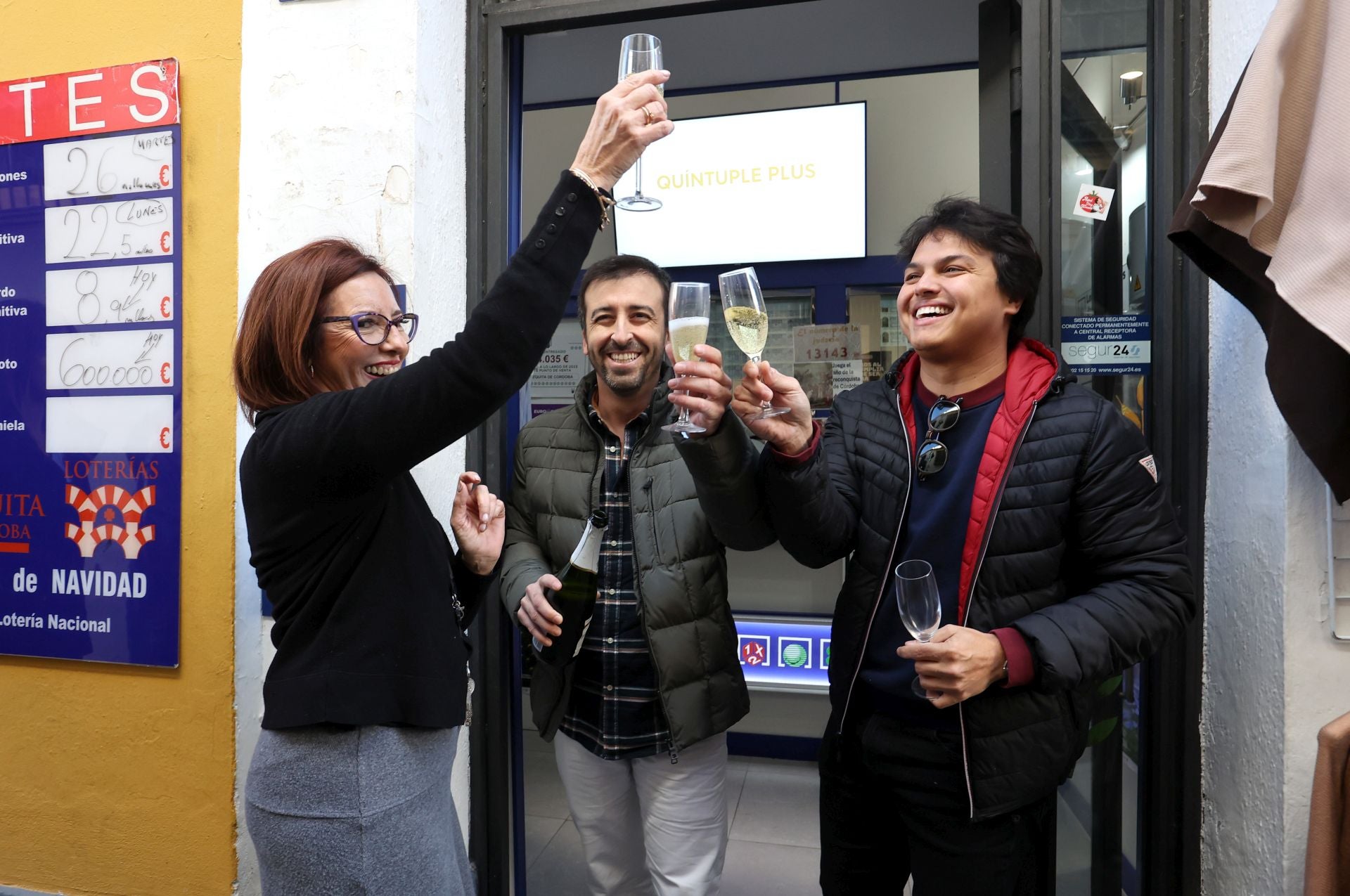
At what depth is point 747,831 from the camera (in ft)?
10.4

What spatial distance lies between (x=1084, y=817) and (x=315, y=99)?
247 cm

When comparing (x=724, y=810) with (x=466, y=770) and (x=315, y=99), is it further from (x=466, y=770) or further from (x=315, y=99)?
(x=315, y=99)

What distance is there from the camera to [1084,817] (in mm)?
1812

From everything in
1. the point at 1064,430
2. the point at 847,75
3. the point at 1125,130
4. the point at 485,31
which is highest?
the point at 847,75

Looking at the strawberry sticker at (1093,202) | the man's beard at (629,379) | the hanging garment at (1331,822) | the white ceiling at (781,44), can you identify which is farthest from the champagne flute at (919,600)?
the white ceiling at (781,44)

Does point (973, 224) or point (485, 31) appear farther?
point (485, 31)

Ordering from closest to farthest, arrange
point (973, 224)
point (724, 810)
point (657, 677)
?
point (973, 224) < point (657, 677) < point (724, 810)

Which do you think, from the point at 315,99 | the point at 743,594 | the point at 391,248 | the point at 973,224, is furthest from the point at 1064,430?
the point at 743,594

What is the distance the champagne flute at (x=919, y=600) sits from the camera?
129 centimetres

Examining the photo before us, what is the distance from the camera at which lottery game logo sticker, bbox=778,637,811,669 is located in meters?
Result: 3.80

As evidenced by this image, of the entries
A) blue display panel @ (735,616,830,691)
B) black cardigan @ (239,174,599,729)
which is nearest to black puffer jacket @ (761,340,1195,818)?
black cardigan @ (239,174,599,729)

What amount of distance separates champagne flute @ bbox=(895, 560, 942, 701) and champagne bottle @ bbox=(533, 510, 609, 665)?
0.73 m

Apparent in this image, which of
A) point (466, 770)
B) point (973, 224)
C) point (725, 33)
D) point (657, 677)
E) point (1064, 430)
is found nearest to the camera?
point (1064, 430)

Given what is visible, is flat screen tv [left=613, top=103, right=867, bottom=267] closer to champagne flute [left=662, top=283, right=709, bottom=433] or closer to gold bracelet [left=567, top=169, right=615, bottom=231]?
champagne flute [left=662, top=283, right=709, bottom=433]
